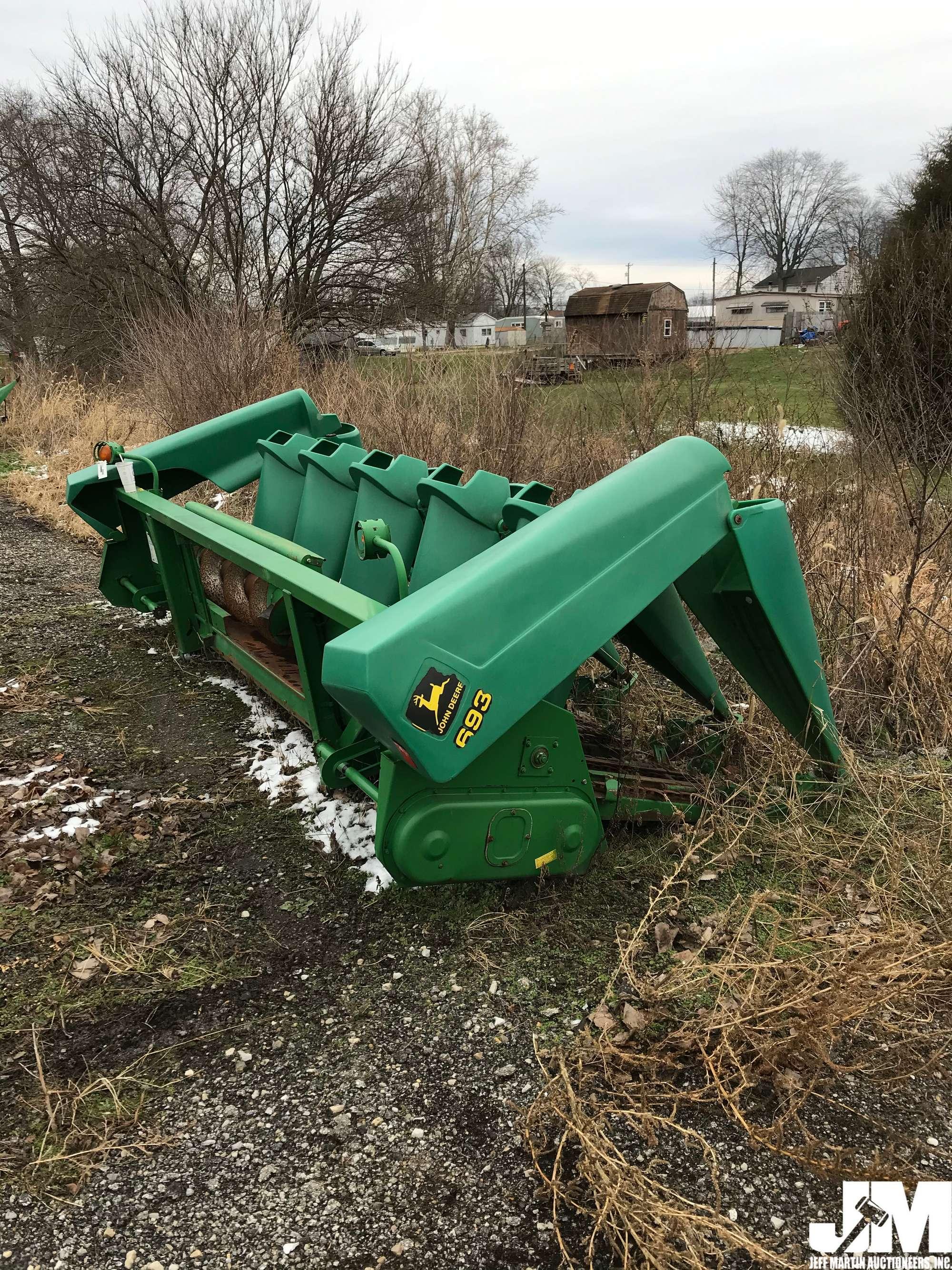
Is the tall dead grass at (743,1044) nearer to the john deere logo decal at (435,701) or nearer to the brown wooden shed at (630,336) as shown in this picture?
the john deere logo decal at (435,701)

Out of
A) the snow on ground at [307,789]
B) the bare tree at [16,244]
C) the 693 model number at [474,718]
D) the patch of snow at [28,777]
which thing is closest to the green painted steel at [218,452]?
the snow on ground at [307,789]

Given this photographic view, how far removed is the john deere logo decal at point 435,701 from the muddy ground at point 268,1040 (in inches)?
32.3

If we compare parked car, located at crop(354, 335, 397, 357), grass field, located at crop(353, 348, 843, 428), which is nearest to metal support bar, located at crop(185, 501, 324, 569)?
grass field, located at crop(353, 348, 843, 428)

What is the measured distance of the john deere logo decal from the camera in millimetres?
1965

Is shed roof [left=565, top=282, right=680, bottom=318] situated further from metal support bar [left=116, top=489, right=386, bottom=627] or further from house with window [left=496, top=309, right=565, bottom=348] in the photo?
metal support bar [left=116, top=489, right=386, bottom=627]

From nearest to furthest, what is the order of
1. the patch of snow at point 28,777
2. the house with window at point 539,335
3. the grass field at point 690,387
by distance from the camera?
1. the patch of snow at point 28,777
2. the grass field at point 690,387
3. the house with window at point 539,335

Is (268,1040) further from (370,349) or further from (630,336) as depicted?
(370,349)

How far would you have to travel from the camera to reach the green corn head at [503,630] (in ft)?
6.65

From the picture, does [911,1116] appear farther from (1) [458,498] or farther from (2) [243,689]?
(2) [243,689]

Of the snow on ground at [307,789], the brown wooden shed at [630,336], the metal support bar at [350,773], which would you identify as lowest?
the snow on ground at [307,789]

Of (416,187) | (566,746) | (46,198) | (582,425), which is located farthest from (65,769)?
(46,198)

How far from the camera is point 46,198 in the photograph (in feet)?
53.7

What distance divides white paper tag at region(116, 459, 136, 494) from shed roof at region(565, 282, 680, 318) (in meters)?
23.5

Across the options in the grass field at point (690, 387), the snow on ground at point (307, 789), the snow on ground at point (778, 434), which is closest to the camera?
the snow on ground at point (307, 789)
